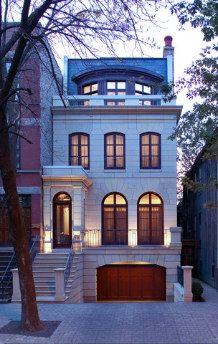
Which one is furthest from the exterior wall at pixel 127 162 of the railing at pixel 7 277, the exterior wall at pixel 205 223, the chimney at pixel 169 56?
the railing at pixel 7 277

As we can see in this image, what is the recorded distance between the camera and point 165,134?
28.0 meters

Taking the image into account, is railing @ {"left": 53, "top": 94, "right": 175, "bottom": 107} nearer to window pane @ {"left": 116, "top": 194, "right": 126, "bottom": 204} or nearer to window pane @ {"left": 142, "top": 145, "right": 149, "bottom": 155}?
window pane @ {"left": 142, "top": 145, "right": 149, "bottom": 155}

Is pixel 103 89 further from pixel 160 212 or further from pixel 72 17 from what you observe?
pixel 72 17

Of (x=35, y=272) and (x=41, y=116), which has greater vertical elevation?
(x=41, y=116)

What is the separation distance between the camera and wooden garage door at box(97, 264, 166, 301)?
89.2ft

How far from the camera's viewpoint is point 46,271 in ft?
72.4

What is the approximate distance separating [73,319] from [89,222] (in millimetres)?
13719

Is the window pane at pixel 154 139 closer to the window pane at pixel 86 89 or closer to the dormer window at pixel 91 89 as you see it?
the dormer window at pixel 91 89

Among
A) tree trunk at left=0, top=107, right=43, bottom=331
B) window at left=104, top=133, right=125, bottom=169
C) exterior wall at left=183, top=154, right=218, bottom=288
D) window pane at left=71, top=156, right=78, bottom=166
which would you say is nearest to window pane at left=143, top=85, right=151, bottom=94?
window at left=104, top=133, right=125, bottom=169

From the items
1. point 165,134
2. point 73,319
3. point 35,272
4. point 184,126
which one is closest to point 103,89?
point 165,134

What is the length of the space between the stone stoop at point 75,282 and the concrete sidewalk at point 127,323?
3.05 m

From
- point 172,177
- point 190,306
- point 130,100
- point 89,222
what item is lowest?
point 190,306

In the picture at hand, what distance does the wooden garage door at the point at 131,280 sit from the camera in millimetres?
27203

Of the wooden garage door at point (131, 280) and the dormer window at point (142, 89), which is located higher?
the dormer window at point (142, 89)
